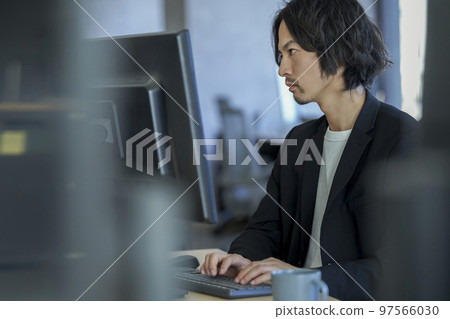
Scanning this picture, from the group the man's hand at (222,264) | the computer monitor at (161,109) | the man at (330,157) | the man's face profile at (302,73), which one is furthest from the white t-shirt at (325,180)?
the computer monitor at (161,109)

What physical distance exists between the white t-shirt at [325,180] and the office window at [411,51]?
152mm

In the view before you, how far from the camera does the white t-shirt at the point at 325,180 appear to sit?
1.14m

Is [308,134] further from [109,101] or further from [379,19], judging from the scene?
[109,101]

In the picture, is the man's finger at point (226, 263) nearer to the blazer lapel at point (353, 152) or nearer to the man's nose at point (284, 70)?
the blazer lapel at point (353, 152)

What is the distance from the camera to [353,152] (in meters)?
1.09

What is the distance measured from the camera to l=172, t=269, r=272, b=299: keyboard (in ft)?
2.44

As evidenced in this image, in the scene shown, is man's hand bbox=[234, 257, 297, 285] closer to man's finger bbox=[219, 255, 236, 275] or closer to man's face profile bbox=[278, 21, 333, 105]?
man's finger bbox=[219, 255, 236, 275]

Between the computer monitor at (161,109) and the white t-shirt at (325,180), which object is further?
the white t-shirt at (325,180)

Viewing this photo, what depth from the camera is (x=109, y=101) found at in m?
0.53

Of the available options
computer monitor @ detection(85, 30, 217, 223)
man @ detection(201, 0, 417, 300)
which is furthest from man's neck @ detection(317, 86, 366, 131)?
computer monitor @ detection(85, 30, 217, 223)

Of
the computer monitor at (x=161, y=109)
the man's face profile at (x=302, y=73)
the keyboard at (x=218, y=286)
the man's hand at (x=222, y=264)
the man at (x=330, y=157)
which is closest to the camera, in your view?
the computer monitor at (x=161, y=109)

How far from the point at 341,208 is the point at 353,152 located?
4.4 inches

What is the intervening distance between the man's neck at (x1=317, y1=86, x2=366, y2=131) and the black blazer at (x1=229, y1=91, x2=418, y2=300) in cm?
3
